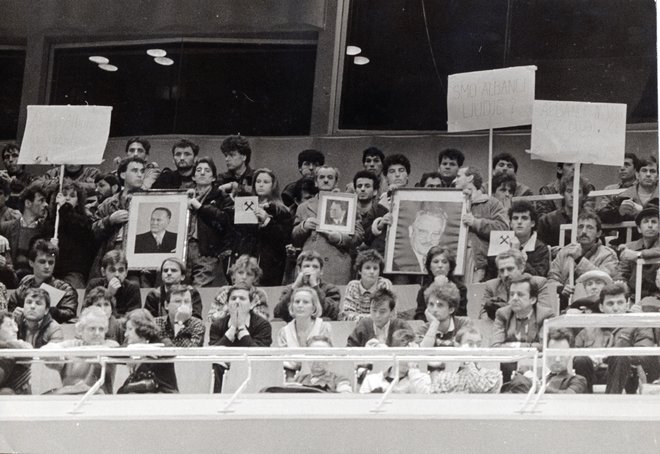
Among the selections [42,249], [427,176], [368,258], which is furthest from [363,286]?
[42,249]

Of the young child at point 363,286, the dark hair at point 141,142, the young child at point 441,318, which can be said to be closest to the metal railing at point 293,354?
the young child at point 441,318

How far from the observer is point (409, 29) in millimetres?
6961

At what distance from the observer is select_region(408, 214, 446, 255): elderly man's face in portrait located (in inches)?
242

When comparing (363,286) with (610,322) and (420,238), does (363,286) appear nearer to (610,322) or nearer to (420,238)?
(420,238)

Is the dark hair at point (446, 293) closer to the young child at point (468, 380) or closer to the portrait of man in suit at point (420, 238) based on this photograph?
the portrait of man in suit at point (420, 238)

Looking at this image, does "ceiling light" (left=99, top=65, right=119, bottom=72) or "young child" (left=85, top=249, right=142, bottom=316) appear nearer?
"young child" (left=85, top=249, right=142, bottom=316)

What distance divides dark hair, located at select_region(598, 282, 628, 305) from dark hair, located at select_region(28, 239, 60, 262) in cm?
306

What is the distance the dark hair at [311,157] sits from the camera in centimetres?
652

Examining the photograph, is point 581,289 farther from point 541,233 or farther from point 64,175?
point 64,175

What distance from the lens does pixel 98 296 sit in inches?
→ 235

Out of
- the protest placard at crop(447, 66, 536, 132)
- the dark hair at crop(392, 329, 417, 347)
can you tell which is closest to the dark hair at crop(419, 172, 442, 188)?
the protest placard at crop(447, 66, 536, 132)

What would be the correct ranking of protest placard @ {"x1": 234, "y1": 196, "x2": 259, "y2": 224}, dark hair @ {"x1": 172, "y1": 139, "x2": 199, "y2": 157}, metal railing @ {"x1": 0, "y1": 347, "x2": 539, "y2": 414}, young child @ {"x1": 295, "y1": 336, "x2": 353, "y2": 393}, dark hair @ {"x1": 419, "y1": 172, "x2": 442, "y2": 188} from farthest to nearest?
dark hair @ {"x1": 172, "y1": 139, "x2": 199, "y2": 157} < protest placard @ {"x1": 234, "y1": 196, "x2": 259, "y2": 224} < dark hair @ {"x1": 419, "y1": 172, "x2": 442, "y2": 188} < young child @ {"x1": 295, "y1": 336, "x2": 353, "y2": 393} < metal railing @ {"x1": 0, "y1": 347, "x2": 539, "y2": 414}

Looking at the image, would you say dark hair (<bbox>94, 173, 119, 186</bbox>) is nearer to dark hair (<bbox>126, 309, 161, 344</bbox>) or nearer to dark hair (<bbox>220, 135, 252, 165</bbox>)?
dark hair (<bbox>220, 135, 252, 165</bbox>)

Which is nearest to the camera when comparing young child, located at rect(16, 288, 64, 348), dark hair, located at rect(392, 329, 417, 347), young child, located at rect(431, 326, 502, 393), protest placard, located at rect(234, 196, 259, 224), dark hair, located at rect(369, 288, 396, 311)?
young child, located at rect(431, 326, 502, 393)
